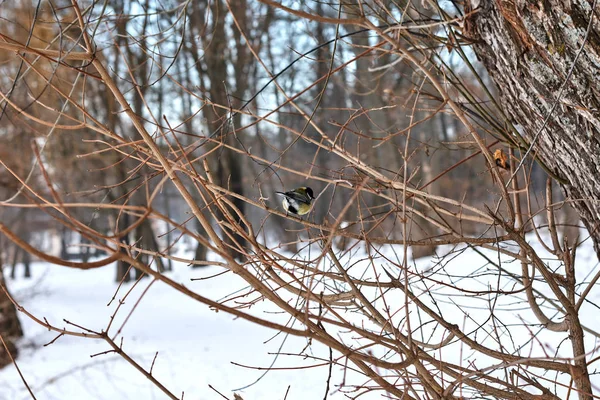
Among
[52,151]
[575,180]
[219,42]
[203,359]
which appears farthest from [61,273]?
[575,180]

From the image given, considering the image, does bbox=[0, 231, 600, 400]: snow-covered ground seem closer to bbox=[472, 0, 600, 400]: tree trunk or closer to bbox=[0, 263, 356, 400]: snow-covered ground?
bbox=[0, 263, 356, 400]: snow-covered ground

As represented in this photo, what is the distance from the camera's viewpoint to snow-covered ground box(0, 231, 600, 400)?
509cm

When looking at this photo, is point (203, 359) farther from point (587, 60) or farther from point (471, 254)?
point (587, 60)

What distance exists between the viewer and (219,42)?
13.5 metres

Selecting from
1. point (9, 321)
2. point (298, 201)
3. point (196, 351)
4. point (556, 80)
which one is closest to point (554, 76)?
point (556, 80)

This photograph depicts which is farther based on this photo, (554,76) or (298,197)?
(298,197)

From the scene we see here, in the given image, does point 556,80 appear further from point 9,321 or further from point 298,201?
point 9,321

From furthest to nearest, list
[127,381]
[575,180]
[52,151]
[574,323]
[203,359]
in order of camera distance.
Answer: [52,151]
[203,359]
[127,381]
[575,180]
[574,323]

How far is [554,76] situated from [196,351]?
6.55 metres

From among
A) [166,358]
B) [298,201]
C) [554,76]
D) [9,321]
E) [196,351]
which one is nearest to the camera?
[554,76]

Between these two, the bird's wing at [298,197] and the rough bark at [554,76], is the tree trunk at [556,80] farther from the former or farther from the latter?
the bird's wing at [298,197]

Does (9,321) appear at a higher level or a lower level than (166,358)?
lower

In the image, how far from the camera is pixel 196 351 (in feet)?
24.4

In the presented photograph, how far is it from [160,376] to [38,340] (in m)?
3.94
